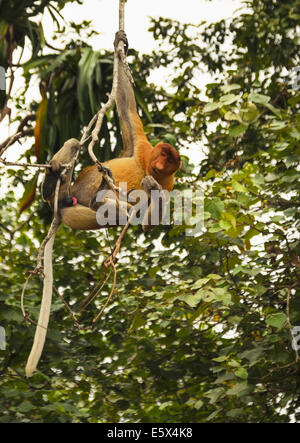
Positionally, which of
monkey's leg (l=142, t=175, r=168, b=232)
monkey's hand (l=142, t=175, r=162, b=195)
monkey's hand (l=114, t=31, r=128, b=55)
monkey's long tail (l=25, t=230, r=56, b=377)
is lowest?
monkey's long tail (l=25, t=230, r=56, b=377)

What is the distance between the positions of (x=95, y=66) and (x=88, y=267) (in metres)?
1.40

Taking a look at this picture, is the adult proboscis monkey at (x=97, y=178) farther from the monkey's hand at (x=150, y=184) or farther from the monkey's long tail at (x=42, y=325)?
the monkey's long tail at (x=42, y=325)

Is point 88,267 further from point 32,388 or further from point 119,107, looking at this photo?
point 119,107

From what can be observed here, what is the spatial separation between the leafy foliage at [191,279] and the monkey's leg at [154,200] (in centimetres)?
53

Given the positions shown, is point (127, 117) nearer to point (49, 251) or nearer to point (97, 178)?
point (97, 178)

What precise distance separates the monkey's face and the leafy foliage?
59cm

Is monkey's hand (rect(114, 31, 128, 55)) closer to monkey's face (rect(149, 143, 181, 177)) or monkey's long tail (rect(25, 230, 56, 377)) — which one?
monkey's face (rect(149, 143, 181, 177))

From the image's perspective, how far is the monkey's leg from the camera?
2043mm

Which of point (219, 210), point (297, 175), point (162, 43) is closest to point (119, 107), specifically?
point (219, 210)

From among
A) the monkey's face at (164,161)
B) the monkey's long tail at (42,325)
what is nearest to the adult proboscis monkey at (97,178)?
the monkey's face at (164,161)

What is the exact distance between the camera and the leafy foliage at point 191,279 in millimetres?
2945

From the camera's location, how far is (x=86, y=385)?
3.63m

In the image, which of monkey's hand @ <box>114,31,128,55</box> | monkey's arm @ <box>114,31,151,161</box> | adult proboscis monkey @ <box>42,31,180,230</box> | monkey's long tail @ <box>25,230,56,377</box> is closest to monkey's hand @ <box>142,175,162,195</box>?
adult proboscis monkey @ <box>42,31,180,230</box>

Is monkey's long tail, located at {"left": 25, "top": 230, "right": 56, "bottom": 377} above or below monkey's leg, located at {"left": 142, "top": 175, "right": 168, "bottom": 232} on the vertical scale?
below
